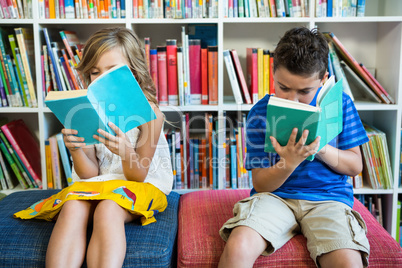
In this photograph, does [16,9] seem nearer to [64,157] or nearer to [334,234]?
[64,157]

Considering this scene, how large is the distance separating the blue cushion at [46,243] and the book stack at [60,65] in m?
0.66

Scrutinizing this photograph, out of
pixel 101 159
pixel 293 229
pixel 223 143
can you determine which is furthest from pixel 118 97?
pixel 223 143

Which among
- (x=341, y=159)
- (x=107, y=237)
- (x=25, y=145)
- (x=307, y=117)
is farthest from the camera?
(x=25, y=145)

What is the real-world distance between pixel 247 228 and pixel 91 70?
702mm

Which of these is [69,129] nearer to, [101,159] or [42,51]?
[101,159]

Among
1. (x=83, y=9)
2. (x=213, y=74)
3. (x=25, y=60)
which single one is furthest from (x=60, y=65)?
(x=213, y=74)

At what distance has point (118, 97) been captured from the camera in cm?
112

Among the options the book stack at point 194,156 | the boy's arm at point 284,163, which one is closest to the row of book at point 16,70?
the book stack at point 194,156

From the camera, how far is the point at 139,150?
53.7 inches

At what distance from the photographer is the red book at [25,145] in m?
1.83

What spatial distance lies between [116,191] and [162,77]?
2.21ft

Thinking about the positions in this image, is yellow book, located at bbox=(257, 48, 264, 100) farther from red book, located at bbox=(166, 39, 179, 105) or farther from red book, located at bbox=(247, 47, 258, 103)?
red book, located at bbox=(166, 39, 179, 105)

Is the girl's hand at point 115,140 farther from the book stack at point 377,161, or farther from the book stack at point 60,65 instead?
the book stack at point 377,161

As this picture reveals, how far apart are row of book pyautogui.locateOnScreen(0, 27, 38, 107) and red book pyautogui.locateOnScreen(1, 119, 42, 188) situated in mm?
118
